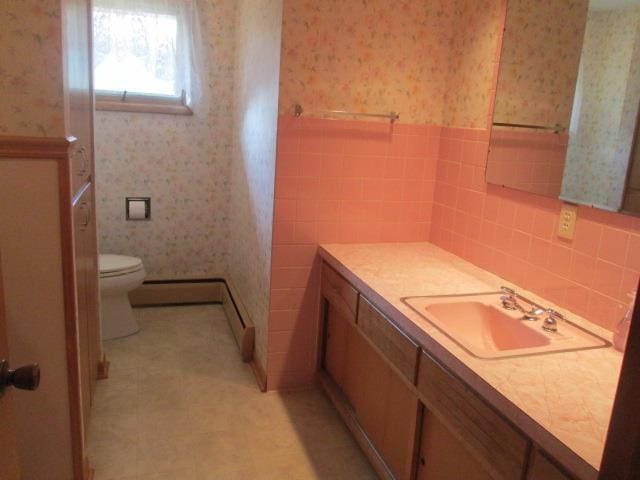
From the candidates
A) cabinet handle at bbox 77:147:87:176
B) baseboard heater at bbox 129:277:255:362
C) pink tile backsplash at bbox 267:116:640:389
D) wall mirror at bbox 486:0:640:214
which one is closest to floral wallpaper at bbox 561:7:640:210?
wall mirror at bbox 486:0:640:214

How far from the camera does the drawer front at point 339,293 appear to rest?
2.23 m

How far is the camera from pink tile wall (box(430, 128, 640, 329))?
5.61 ft

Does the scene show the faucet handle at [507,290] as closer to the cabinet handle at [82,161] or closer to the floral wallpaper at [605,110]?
the floral wallpaper at [605,110]

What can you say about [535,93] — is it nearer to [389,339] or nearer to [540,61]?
[540,61]

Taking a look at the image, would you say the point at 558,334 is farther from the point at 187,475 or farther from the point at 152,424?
the point at 152,424

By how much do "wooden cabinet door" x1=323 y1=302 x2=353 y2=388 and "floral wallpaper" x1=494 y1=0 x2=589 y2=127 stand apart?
112 cm

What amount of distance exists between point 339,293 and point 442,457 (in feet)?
2.94

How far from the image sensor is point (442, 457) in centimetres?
166

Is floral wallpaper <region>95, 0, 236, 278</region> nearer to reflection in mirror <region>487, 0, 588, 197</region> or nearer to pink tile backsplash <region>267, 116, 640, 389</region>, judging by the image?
pink tile backsplash <region>267, 116, 640, 389</region>

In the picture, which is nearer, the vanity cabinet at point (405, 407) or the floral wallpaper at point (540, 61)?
the vanity cabinet at point (405, 407)

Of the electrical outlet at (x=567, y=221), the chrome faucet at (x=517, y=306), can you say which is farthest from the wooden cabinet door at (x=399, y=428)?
the electrical outlet at (x=567, y=221)

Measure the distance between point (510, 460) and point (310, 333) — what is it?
1.57 meters

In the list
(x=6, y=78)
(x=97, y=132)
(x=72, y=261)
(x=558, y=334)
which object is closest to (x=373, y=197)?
(x=558, y=334)

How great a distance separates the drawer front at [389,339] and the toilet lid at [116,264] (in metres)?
1.72
